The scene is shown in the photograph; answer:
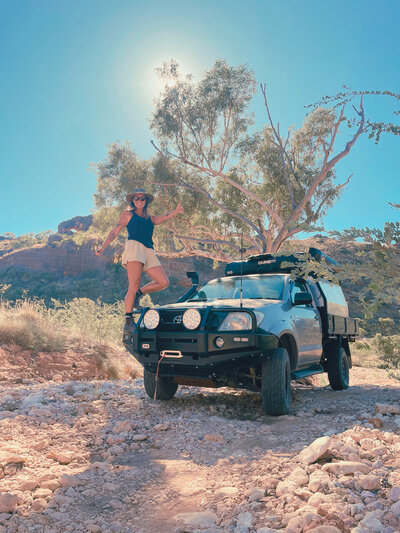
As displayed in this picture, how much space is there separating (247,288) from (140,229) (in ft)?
6.72

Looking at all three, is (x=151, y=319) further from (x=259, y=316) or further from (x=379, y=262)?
(x=379, y=262)

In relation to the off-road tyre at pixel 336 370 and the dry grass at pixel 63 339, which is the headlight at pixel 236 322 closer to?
the off-road tyre at pixel 336 370

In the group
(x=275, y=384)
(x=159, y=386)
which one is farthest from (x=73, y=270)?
(x=275, y=384)

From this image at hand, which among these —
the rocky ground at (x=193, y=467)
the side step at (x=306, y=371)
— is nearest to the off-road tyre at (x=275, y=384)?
the rocky ground at (x=193, y=467)

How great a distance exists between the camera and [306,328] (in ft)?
20.7

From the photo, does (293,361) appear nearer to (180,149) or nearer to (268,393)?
(268,393)

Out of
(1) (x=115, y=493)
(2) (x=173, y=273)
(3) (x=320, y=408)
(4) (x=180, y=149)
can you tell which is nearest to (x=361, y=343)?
(4) (x=180, y=149)

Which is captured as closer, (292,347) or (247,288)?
(292,347)

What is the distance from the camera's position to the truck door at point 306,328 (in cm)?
604

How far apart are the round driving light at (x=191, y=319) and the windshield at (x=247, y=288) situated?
1.22m

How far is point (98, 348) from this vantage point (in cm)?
936

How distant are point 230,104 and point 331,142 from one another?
4.35 m

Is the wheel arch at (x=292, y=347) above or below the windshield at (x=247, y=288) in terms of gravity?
below

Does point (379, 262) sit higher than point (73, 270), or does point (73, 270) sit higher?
point (73, 270)
